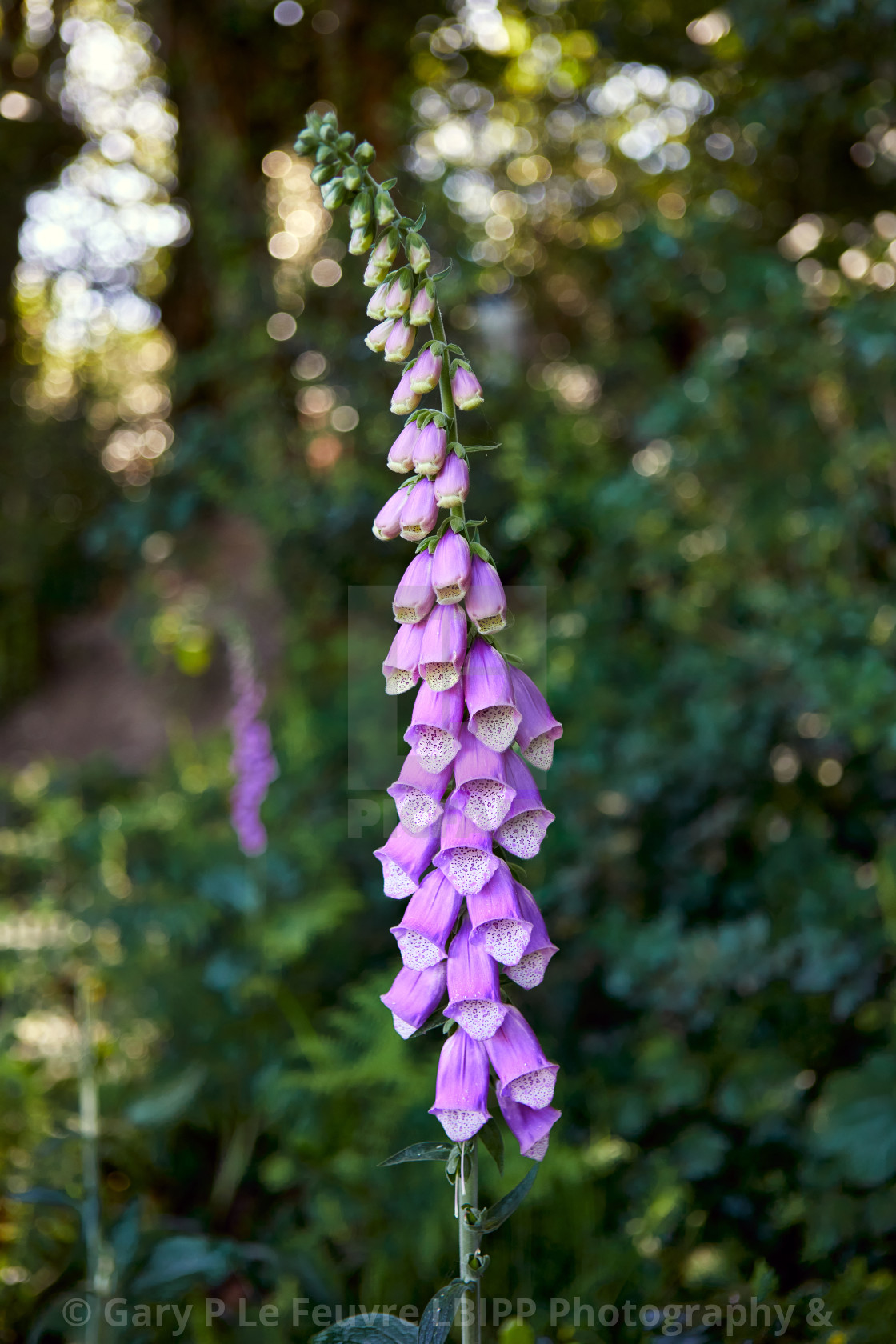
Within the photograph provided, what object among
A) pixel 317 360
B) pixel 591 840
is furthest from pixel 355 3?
pixel 591 840

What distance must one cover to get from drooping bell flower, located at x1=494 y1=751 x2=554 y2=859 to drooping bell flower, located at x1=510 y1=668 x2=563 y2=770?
30mm

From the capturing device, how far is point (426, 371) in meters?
1.06

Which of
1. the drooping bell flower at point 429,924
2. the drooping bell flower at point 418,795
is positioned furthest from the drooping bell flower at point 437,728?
the drooping bell flower at point 429,924

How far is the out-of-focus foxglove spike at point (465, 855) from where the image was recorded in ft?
3.49

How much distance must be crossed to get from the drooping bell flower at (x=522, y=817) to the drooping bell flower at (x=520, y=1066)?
0.19 m

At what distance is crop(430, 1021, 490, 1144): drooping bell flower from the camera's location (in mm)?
1061

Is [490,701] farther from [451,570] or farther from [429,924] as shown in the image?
[429,924]

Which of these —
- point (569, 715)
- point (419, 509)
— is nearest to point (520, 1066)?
point (419, 509)

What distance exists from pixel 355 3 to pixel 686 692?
3319mm

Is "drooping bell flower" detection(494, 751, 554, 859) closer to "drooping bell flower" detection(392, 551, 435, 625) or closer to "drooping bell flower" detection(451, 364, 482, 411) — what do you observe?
"drooping bell flower" detection(392, 551, 435, 625)

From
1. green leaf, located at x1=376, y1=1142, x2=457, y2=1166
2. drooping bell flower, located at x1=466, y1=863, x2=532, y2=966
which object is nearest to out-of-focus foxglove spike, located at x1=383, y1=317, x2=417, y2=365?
drooping bell flower, located at x1=466, y1=863, x2=532, y2=966

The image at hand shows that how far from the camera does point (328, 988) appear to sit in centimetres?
293

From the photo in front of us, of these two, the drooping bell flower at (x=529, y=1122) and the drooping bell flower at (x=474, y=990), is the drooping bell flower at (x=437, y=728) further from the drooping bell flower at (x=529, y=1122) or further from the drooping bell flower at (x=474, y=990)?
the drooping bell flower at (x=529, y=1122)

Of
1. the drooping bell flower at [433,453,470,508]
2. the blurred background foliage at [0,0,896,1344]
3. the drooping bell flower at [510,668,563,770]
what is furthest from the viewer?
the blurred background foliage at [0,0,896,1344]
